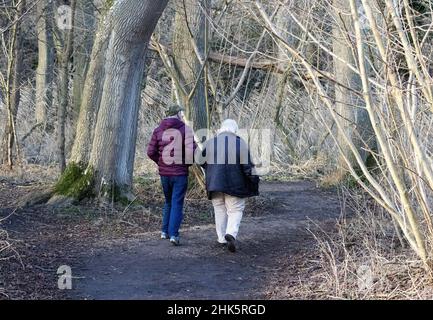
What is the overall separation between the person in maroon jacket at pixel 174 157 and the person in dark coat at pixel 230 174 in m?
0.28

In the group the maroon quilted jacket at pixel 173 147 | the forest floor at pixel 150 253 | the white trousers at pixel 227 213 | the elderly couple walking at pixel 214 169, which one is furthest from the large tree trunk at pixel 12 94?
the white trousers at pixel 227 213

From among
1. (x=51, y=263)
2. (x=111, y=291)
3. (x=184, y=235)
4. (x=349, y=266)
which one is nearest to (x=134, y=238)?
(x=184, y=235)

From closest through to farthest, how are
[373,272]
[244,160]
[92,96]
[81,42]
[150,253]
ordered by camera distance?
→ [373,272] → [150,253] → [244,160] → [92,96] → [81,42]

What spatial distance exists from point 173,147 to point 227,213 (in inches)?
43.8

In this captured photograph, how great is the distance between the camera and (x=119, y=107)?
11.6 m

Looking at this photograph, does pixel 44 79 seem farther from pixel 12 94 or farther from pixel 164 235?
pixel 164 235

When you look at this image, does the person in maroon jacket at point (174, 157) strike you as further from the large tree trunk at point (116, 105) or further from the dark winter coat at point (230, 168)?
the large tree trunk at point (116, 105)

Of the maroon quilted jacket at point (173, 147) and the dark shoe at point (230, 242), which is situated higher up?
the maroon quilted jacket at point (173, 147)

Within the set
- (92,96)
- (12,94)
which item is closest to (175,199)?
(92,96)

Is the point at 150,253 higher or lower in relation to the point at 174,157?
lower

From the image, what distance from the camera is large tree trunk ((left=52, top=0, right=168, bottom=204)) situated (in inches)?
449

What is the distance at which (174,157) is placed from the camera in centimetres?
962

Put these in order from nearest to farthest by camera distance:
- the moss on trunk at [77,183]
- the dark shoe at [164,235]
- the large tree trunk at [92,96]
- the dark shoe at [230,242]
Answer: the dark shoe at [230,242], the dark shoe at [164,235], the moss on trunk at [77,183], the large tree trunk at [92,96]

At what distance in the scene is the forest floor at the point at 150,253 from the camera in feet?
24.3
